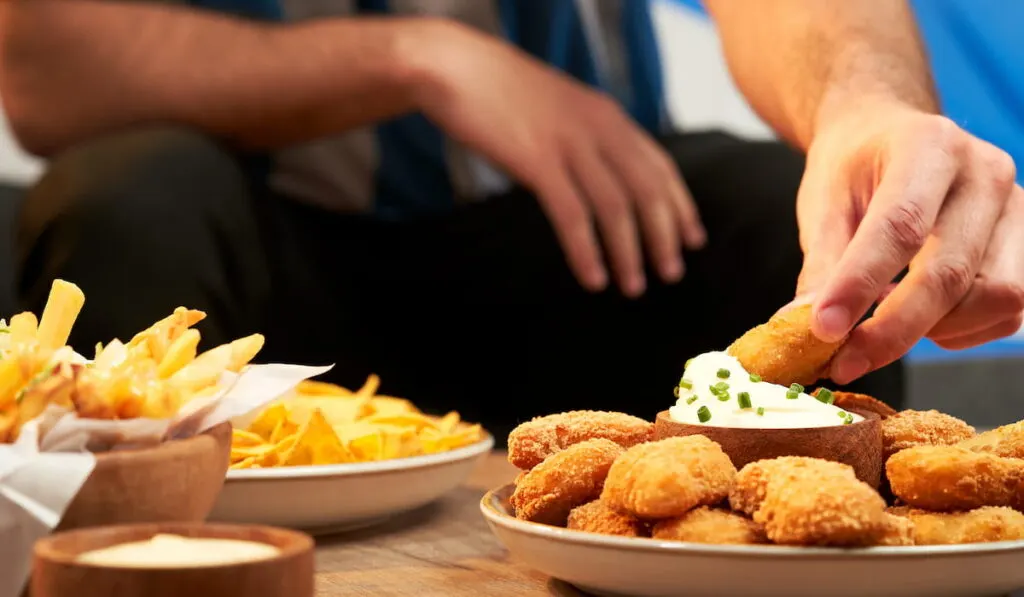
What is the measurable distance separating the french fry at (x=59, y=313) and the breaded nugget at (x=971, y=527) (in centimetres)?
43

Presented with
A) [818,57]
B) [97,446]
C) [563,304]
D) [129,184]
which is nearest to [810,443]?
[97,446]

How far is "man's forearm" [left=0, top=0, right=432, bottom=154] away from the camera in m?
1.74

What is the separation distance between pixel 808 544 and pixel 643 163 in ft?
3.51

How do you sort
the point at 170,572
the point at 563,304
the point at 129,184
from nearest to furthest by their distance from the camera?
1. the point at 170,572
2. the point at 129,184
3. the point at 563,304

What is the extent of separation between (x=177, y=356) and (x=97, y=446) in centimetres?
9

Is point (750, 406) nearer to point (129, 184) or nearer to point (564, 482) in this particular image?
point (564, 482)

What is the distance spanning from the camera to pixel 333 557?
0.75m

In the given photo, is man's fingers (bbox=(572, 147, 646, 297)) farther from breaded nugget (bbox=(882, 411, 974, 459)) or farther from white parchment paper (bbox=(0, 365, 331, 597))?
white parchment paper (bbox=(0, 365, 331, 597))

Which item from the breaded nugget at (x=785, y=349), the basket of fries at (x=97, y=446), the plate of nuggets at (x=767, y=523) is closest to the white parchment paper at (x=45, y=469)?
the basket of fries at (x=97, y=446)

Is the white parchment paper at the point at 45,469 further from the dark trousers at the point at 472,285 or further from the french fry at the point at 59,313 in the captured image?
the dark trousers at the point at 472,285

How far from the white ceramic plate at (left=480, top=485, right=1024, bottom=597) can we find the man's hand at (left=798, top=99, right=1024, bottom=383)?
0.21 metres

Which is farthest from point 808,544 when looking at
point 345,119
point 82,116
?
point 82,116

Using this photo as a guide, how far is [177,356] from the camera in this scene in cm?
60

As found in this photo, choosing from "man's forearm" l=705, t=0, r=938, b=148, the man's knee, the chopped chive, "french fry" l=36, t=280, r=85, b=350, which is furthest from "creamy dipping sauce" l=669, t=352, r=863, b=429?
the man's knee
